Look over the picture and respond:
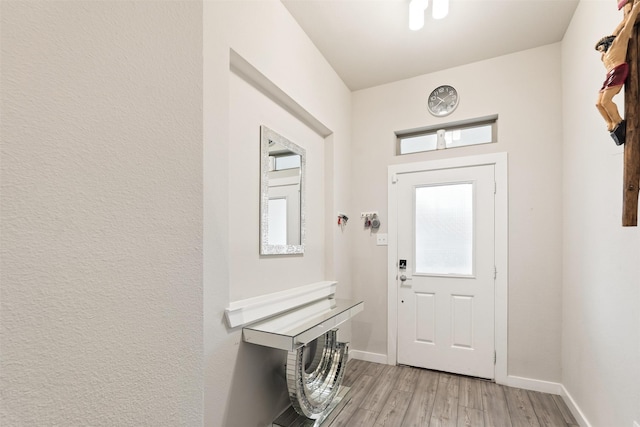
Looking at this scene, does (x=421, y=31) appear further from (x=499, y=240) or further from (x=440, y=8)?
(x=499, y=240)

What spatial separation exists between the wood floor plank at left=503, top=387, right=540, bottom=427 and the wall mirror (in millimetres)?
2001

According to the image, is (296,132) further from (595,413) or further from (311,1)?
(595,413)

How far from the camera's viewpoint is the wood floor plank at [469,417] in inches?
86.1

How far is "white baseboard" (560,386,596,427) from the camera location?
2.11m

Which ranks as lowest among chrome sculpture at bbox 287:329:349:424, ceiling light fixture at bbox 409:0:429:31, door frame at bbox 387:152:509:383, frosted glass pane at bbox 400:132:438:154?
chrome sculpture at bbox 287:329:349:424

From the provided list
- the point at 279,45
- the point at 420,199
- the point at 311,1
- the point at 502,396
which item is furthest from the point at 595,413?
the point at 311,1

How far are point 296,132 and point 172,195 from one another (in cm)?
195

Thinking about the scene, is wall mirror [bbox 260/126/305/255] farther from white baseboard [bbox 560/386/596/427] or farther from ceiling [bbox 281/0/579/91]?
white baseboard [bbox 560/386/596/427]

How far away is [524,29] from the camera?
2543mm

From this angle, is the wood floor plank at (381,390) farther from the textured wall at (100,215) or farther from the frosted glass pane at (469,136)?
the frosted glass pane at (469,136)

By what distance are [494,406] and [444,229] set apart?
4.91 feet

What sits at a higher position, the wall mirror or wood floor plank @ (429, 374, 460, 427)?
the wall mirror

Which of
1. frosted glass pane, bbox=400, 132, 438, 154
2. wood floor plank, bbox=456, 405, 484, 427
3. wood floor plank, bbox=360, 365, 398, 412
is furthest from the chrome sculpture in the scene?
frosted glass pane, bbox=400, 132, 438, 154

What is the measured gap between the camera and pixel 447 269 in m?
3.03
